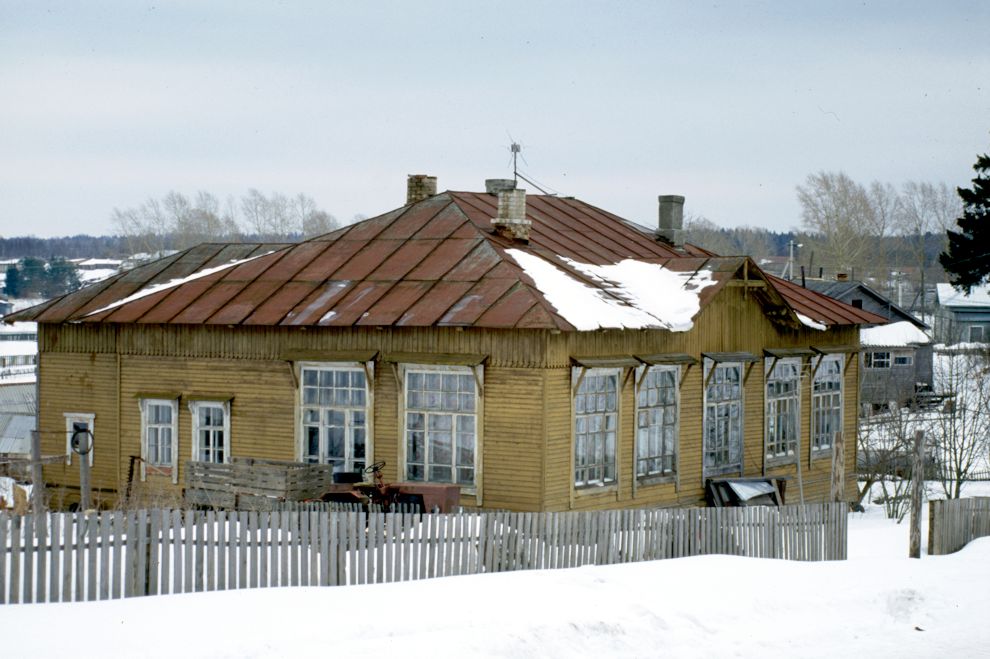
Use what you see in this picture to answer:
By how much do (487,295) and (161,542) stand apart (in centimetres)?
1021

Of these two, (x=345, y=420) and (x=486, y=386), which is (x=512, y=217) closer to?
(x=486, y=386)

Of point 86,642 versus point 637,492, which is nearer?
point 86,642

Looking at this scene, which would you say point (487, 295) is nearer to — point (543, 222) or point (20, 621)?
point (543, 222)

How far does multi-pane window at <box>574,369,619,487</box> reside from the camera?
2547 centimetres

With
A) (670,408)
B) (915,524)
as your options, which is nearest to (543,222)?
(670,408)

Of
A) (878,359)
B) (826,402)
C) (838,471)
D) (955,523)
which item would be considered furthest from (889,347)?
(955,523)

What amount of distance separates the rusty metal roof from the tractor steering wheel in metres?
2.66

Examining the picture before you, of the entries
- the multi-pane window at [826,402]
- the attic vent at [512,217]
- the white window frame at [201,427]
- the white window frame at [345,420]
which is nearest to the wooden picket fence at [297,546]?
the white window frame at [345,420]

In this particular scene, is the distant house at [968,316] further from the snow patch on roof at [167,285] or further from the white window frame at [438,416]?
the white window frame at [438,416]

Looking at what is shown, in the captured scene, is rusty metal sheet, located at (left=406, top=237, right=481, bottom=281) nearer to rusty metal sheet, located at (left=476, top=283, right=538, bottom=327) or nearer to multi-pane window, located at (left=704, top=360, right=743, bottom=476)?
rusty metal sheet, located at (left=476, top=283, right=538, bottom=327)

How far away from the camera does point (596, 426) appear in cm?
2588

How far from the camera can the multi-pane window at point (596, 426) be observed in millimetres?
25469

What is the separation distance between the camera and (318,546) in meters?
18.0

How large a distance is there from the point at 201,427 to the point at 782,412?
1341cm
